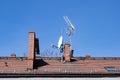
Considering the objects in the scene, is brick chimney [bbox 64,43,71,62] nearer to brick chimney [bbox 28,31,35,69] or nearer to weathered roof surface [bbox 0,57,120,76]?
weathered roof surface [bbox 0,57,120,76]

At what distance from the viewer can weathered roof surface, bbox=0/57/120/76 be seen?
4747 cm

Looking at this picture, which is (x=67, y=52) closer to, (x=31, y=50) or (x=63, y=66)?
(x=63, y=66)

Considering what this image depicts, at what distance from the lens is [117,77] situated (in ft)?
156

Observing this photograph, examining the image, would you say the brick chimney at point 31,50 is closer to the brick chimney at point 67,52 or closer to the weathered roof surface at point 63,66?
the weathered roof surface at point 63,66

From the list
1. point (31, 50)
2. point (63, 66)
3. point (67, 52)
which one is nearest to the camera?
point (63, 66)

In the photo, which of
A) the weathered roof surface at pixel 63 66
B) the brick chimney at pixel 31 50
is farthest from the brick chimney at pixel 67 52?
the brick chimney at pixel 31 50

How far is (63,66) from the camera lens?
4969 cm

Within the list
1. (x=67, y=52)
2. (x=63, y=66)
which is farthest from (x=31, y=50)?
(x=67, y=52)

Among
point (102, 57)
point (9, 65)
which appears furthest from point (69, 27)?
point (9, 65)

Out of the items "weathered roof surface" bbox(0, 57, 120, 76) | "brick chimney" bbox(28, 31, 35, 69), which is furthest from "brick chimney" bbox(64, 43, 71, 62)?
"brick chimney" bbox(28, 31, 35, 69)

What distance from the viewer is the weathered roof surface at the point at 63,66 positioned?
4747cm

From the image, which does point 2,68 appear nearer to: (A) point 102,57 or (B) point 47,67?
(B) point 47,67

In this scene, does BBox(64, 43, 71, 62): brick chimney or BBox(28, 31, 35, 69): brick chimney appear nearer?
BBox(28, 31, 35, 69): brick chimney

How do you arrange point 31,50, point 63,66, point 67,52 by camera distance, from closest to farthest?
point 63,66, point 31,50, point 67,52
